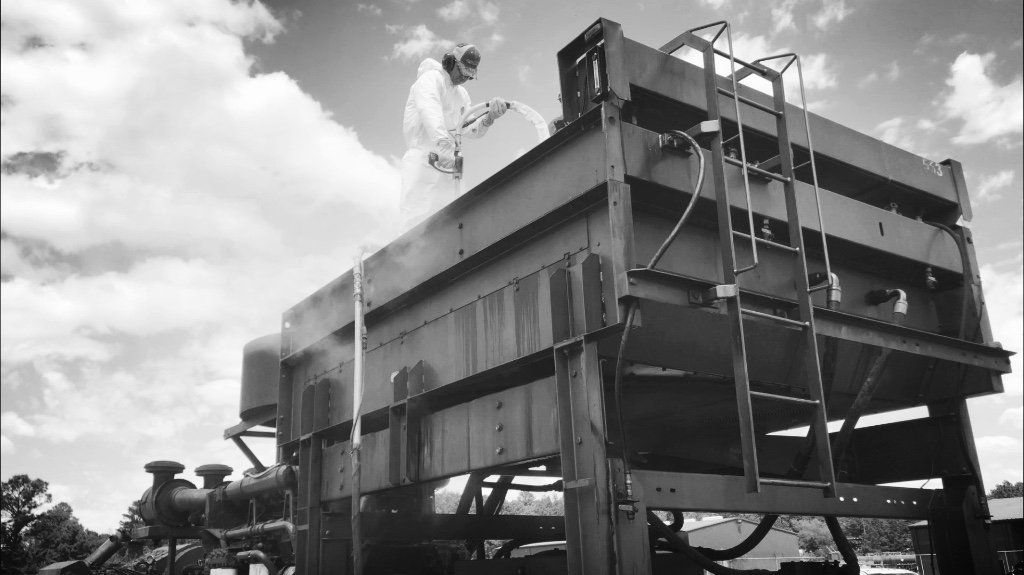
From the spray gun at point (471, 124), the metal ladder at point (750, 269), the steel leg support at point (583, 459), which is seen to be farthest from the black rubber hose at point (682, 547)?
the spray gun at point (471, 124)

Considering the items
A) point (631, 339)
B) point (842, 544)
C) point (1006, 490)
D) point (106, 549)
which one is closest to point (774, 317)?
point (631, 339)

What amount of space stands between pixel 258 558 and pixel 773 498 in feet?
14.3

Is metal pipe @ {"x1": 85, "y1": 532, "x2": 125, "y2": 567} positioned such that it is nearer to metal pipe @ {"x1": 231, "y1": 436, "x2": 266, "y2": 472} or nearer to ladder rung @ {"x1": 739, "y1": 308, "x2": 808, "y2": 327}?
metal pipe @ {"x1": 231, "y1": 436, "x2": 266, "y2": 472}

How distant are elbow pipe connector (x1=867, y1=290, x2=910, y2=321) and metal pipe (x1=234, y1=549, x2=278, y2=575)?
4.90 m

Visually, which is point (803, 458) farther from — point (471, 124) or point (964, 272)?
point (471, 124)

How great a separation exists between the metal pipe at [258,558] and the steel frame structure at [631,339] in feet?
1.66

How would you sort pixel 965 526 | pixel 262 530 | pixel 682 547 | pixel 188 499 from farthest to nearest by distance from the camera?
1. pixel 188 499
2. pixel 262 530
3. pixel 965 526
4. pixel 682 547

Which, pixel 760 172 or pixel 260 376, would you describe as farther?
pixel 260 376

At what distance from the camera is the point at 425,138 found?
652cm

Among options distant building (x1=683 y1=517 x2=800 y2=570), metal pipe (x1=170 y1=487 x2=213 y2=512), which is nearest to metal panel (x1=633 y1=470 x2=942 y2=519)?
metal pipe (x1=170 y1=487 x2=213 y2=512)

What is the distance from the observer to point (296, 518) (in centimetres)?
626

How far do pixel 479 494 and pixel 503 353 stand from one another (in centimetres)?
269

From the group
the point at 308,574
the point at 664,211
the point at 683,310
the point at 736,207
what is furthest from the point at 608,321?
the point at 308,574

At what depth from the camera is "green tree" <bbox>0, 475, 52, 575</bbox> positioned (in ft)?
71.7
